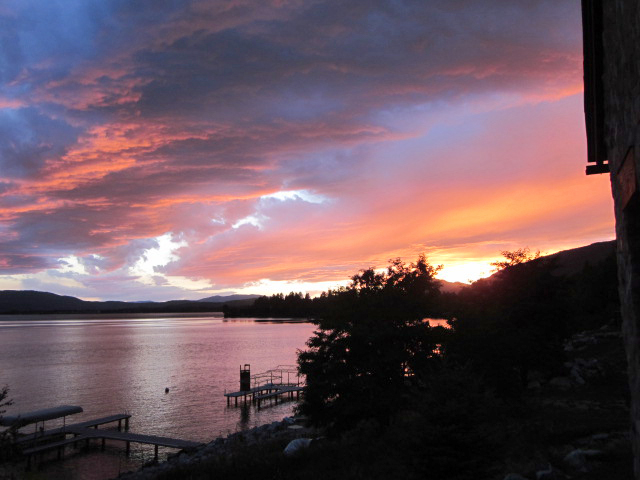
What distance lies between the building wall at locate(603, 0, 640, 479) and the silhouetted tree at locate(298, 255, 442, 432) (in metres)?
17.7

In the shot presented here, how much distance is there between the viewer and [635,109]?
17.2 feet

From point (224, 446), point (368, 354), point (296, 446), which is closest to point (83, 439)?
point (224, 446)

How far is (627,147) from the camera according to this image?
5.63m

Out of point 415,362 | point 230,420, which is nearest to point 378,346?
point 415,362

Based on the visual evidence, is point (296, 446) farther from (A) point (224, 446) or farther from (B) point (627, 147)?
(B) point (627, 147)

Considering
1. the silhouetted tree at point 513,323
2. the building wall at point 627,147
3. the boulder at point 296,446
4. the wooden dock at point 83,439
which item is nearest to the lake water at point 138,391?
the wooden dock at point 83,439

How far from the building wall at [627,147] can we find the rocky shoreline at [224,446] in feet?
87.0

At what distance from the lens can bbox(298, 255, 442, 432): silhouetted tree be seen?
2423 cm

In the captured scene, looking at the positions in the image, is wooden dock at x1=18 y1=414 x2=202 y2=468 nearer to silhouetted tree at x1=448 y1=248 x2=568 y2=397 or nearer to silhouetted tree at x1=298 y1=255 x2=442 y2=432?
silhouetted tree at x1=298 y1=255 x2=442 y2=432

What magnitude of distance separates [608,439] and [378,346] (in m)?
10.9

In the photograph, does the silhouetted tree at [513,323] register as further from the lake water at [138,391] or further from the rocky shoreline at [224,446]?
the lake water at [138,391]

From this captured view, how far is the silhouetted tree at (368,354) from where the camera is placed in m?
24.2

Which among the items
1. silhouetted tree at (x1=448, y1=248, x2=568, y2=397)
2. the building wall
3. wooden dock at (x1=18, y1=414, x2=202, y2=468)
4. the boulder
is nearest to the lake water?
wooden dock at (x1=18, y1=414, x2=202, y2=468)

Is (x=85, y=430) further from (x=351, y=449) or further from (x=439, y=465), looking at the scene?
(x=439, y=465)
